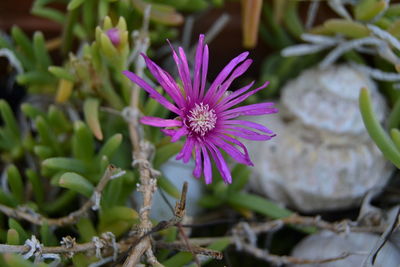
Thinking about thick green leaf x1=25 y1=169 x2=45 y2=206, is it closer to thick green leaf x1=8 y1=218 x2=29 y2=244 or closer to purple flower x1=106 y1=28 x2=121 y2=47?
thick green leaf x1=8 y1=218 x2=29 y2=244

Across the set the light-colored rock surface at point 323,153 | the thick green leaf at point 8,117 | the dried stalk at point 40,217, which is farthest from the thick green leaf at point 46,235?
the light-colored rock surface at point 323,153

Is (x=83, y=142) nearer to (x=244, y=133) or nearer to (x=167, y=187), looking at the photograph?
(x=167, y=187)

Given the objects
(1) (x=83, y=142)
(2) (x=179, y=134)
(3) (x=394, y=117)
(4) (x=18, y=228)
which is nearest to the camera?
(2) (x=179, y=134)

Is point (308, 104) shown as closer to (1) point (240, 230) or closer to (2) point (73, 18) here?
(1) point (240, 230)

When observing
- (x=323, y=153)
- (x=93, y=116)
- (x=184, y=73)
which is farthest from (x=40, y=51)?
(x=323, y=153)

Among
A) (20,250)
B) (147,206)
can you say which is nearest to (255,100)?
(147,206)

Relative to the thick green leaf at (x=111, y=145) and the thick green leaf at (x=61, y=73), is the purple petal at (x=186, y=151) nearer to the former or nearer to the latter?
the thick green leaf at (x=111, y=145)
